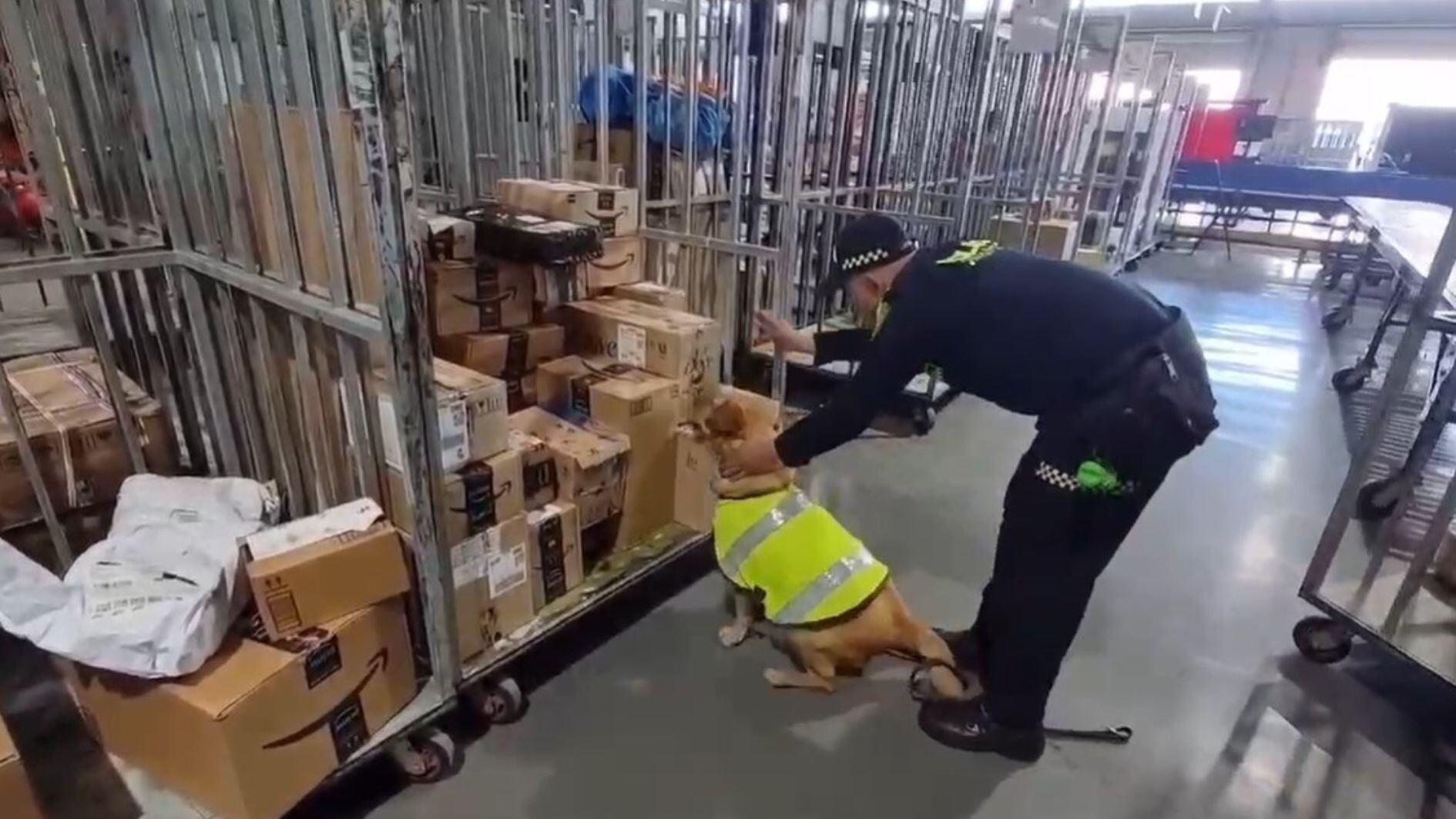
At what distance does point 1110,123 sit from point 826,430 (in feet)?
25.5

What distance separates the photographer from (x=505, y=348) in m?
2.26

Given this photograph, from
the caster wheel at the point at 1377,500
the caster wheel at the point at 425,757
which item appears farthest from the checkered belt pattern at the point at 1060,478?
the caster wheel at the point at 1377,500

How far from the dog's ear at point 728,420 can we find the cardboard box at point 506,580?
0.56 meters

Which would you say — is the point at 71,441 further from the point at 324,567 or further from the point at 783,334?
the point at 783,334

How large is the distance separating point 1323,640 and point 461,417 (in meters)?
2.50

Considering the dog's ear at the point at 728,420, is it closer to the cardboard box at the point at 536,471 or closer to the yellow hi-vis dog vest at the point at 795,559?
the yellow hi-vis dog vest at the point at 795,559

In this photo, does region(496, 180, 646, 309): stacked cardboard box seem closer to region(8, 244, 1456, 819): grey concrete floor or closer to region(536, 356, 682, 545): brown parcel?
region(536, 356, 682, 545): brown parcel

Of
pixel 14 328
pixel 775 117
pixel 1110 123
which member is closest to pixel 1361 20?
pixel 1110 123

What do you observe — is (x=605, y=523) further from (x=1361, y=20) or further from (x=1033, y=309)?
(x=1361, y=20)

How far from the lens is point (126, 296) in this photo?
2234 mm

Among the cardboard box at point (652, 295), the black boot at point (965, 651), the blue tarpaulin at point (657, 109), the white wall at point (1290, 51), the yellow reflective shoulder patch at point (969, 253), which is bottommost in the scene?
the black boot at point (965, 651)

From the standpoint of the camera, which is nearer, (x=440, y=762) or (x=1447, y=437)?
(x=440, y=762)

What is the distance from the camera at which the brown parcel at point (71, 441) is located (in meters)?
1.77

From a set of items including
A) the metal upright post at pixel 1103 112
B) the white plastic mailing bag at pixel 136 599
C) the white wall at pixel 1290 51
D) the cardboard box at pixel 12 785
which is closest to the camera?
the cardboard box at pixel 12 785
